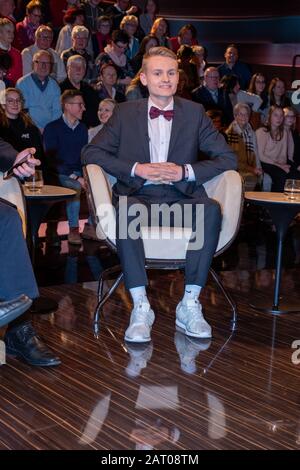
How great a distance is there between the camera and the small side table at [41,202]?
393cm

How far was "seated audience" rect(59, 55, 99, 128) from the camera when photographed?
7.03 meters

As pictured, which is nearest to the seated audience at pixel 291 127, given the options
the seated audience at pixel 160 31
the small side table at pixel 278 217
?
the seated audience at pixel 160 31

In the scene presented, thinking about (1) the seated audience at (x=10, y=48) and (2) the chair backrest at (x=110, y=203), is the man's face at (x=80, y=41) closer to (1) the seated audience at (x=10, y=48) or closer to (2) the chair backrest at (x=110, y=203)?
(1) the seated audience at (x=10, y=48)

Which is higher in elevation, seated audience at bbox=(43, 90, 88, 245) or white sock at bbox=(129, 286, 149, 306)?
seated audience at bbox=(43, 90, 88, 245)

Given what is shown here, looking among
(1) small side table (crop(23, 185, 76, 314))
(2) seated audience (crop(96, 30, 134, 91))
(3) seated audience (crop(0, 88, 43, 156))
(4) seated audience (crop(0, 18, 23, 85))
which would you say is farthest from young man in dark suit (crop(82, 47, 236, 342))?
(2) seated audience (crop(96, 30, 134, 91))

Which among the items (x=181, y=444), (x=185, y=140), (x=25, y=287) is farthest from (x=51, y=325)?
(x=181, y=444)

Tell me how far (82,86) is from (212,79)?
1.70 m

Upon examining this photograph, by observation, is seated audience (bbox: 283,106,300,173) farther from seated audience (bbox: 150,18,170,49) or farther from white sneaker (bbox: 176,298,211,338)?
white sneaker (bbox: 176,298,211,338)

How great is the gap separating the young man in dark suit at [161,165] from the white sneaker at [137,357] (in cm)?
5

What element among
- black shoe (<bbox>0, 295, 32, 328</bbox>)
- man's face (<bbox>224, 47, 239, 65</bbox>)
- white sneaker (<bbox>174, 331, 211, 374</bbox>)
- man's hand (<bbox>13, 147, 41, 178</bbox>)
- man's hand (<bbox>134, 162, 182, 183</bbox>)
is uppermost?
man's face (<bbox>224, 47, 239, 65</bbox>)

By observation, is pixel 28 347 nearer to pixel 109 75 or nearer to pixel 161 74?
pixel 161 74

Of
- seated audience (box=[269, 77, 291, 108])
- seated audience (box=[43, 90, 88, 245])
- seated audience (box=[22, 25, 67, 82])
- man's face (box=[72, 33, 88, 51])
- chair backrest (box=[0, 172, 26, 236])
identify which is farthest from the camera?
seated audience (box=[269, 77, 291, 108])

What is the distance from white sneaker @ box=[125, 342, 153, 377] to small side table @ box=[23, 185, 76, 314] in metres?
0.69

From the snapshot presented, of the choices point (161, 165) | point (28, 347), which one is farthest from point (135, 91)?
point (28, 347)
